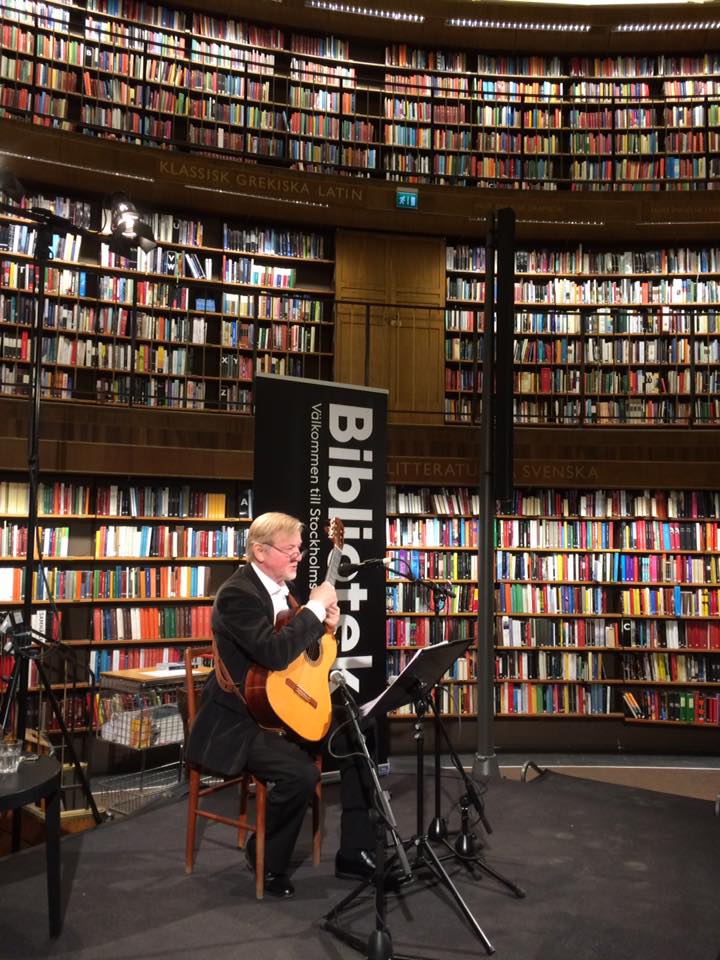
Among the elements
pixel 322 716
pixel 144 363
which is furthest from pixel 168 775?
pixel 144 363

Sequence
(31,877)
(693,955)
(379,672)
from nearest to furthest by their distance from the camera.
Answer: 1. (693,955)
2. (31,877)
3. (379,672)

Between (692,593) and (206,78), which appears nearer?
(692,593)

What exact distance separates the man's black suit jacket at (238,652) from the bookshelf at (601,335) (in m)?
4.41

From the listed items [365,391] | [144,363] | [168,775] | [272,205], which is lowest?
[168,775]

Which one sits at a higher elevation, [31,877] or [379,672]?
[379,672]

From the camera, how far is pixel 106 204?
4316 mm

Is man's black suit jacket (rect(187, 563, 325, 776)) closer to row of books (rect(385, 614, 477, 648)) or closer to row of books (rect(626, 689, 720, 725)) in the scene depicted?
row of books (rect(385, 614, 477, 648))

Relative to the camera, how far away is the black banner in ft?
13.0

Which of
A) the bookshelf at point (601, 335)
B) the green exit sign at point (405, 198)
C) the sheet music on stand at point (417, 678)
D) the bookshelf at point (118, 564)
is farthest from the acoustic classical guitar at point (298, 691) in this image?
the green exit sign at point (405, 198)

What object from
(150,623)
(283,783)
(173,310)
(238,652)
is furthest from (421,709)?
(173,310)

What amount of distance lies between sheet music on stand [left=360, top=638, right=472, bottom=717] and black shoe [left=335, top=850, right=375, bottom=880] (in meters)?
0.65

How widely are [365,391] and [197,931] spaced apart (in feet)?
8.81

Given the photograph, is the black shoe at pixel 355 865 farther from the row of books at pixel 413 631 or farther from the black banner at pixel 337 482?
the row of books at pixel 413 631

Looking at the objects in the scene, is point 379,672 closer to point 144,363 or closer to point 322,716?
point 322,716
